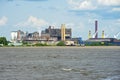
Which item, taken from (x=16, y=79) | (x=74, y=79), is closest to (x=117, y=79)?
(x=74, y=79)

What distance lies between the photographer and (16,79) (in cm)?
6016

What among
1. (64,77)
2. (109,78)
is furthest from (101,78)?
(64,77)

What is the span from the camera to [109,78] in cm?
6169

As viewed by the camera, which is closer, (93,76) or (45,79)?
(45,79)

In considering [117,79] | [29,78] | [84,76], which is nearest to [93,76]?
[84,76]

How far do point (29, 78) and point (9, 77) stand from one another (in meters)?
3.59

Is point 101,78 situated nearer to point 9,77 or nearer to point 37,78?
point 37,78

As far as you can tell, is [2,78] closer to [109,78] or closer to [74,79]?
[74,79]

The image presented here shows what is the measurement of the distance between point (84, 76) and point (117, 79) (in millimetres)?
6548

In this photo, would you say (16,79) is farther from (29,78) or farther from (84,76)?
(84,76)

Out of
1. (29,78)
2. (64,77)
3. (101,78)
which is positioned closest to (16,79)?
(29,78)

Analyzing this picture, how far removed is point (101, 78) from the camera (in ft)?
202

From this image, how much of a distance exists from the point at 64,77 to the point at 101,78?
5083mm

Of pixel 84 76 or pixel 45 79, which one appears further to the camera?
pixel 84 76
